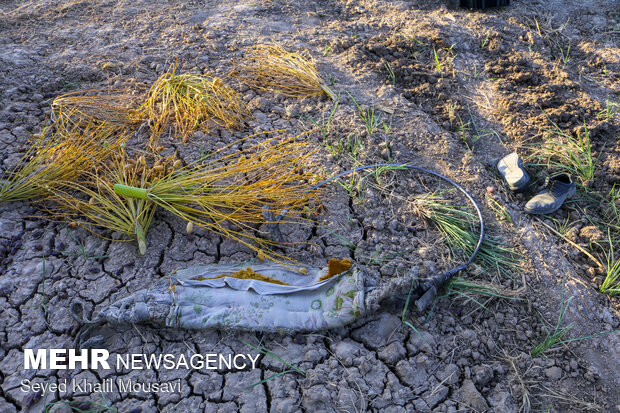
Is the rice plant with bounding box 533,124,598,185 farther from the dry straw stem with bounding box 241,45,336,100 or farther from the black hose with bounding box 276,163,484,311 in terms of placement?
the dry straw stem with bounding box 241,45,336,100

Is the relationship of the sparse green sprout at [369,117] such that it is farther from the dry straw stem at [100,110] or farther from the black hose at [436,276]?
the dry straw stem at [100,110]

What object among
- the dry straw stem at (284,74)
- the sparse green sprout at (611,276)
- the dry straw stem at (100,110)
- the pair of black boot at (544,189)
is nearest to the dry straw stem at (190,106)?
the dry straw stem at (100,110)

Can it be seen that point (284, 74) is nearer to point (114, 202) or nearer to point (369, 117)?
point (369, 117)

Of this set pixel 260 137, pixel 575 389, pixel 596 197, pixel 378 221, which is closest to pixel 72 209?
pixel 260 137

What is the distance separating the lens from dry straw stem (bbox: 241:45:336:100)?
3.22 metres

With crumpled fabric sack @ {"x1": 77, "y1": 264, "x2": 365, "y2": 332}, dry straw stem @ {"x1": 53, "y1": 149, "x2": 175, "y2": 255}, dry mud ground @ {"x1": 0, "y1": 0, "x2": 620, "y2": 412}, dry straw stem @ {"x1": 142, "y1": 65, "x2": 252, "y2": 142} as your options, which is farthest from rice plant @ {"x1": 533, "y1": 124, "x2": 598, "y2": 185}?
dry straw stem @ {"x1": 53, "y1": 149, "x2": 175, "y2": 255}

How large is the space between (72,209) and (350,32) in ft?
8.57

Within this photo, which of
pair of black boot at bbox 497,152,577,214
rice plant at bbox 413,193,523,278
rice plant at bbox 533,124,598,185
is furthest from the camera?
rice plant at bbox 533,124,598,185

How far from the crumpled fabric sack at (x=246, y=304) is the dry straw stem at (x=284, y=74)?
1559 millimetres

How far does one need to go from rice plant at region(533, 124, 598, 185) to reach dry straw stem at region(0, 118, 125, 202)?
2.56m

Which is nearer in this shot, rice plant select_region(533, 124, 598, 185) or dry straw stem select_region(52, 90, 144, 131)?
rice plant select_region(533, 124, 598, 185)

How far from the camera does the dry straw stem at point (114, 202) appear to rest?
231 centimetres

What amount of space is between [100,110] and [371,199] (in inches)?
72.7

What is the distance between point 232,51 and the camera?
3652 millimetres
